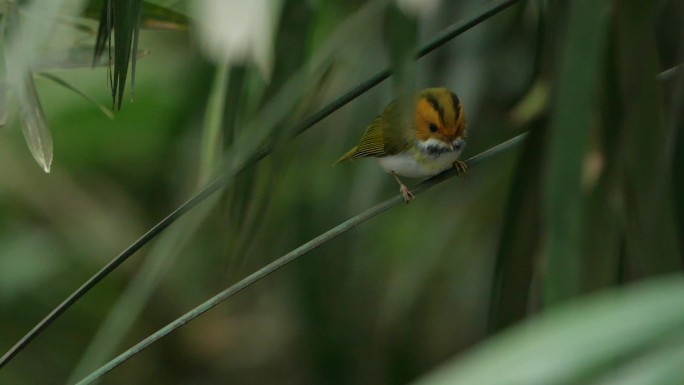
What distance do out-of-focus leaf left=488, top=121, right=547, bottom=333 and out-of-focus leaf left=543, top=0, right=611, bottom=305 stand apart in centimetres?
17

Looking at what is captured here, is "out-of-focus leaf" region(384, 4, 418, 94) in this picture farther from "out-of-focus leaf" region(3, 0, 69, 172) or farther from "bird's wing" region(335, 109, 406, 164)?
"bird's wing" region(335, 109, 406, 164)

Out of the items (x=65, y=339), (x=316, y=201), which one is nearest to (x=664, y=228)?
(x=316, y=201)

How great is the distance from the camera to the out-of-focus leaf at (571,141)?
1.70 ft

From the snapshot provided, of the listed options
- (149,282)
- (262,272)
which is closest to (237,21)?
(262,272)

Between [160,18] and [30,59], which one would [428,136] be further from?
[30,59]

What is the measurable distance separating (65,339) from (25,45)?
5.92 feet

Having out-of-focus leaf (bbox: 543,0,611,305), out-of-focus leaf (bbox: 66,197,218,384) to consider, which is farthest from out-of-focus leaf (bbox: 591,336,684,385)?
out-of-focus leaf (bbox: 66,197,218,384)

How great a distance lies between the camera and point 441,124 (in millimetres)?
1058

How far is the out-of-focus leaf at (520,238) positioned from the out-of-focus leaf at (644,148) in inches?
4.1

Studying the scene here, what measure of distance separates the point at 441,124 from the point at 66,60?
0.40 m

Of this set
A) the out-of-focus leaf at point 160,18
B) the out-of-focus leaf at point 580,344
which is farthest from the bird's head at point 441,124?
the out-of-focus leaf at point 580,344

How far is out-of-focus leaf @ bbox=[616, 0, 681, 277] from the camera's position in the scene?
0.56 m

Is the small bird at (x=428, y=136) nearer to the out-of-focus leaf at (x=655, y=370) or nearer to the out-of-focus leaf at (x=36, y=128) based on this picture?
the out-of-focus leaf at (x=36, y=128)

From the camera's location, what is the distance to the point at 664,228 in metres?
0.57
